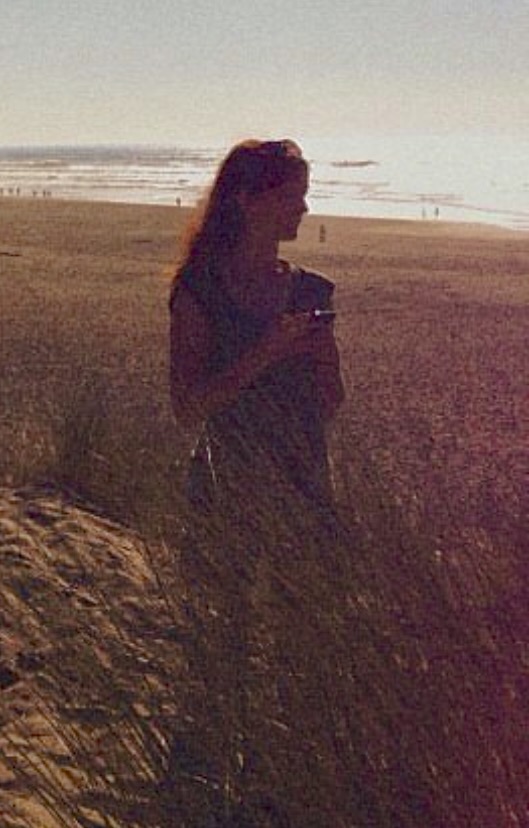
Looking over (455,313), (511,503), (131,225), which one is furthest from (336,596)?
(131,225)

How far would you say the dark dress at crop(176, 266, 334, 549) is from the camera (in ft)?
7.12

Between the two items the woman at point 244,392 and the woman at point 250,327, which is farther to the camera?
the woman at point 250,327

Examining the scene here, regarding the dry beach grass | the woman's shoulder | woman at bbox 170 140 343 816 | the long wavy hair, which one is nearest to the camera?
the dry beach grass

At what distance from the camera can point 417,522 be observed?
83.6 inches

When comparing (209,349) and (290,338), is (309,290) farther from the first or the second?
(209,349)

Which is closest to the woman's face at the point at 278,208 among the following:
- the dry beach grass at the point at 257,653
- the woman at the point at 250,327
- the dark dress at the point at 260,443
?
the woman at the point at 250,327

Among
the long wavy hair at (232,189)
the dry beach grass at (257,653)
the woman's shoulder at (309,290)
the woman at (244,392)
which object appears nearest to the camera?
the dry beach grass at (257,653)

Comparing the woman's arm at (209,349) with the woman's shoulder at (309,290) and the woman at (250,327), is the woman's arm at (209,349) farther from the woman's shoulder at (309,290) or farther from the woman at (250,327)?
the woman's shoulder at (309,290)

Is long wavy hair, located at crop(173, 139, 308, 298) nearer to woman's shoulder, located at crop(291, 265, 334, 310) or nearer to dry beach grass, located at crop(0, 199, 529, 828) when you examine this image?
woman's shoulder, located at crop(291, 265, 334, 310)

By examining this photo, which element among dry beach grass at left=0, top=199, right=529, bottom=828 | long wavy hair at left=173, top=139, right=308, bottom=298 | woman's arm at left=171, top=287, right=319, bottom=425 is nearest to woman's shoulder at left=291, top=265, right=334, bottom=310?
woman's arm at left=171, top=287, right=319, bottom=425

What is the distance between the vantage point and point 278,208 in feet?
8.57

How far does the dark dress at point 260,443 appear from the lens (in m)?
2.17

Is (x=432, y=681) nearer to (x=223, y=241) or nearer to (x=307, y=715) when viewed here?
(x=307, y=715)

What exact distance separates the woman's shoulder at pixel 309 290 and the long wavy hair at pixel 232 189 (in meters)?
0.22
